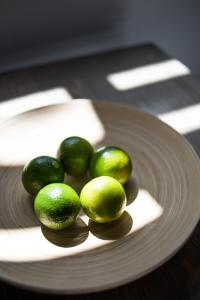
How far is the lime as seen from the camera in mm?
830

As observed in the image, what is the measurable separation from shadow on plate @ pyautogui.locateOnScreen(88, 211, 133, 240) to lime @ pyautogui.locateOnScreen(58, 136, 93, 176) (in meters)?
0.13

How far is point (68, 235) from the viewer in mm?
732

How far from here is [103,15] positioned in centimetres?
151

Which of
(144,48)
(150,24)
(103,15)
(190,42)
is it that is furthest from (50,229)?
(190,42)

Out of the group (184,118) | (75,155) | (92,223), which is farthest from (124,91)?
(92,223)

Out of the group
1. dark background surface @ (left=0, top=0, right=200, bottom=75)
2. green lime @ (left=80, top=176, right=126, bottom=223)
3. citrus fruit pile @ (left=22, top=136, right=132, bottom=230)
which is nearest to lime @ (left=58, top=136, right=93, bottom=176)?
citrus fruit pile @ (left=22, top=136, right=132, bottom=230)

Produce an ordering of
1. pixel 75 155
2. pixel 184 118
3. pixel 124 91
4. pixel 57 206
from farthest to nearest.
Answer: pixel 124 91
pixel 184 118
pixel 75 155
pixel 57 206

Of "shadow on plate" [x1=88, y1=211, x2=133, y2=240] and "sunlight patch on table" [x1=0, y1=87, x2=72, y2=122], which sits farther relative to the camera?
"sunlight patch on table" [x1=0, y1=87, x2=72, y2=122]

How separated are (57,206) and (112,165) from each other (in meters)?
0.15

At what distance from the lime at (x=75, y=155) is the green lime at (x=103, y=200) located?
0.10 metres

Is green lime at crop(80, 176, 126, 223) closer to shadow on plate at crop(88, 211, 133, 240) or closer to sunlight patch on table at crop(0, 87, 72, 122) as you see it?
shadow on plate at crop(88, 211, 133, 240)

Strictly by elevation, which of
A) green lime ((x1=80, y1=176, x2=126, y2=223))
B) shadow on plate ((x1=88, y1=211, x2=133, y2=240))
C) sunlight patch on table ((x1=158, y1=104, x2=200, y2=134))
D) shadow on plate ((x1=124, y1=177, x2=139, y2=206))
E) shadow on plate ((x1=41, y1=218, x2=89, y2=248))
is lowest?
A: shadow on plate ((x1=41, y1=218, x2=89, y2=248))

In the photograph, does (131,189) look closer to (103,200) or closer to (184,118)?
(103,200)

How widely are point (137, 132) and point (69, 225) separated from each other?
314mm
